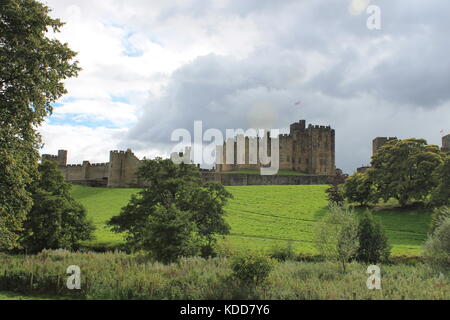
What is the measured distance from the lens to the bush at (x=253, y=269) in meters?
20.0

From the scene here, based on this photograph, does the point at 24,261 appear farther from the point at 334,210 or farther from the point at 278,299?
the point at 334,210

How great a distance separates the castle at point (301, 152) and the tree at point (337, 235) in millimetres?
84638

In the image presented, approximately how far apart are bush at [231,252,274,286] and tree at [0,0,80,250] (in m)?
10.7

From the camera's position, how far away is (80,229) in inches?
1427

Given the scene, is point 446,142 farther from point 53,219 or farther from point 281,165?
point 53,219

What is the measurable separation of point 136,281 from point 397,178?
130 ft

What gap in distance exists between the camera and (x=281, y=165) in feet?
366

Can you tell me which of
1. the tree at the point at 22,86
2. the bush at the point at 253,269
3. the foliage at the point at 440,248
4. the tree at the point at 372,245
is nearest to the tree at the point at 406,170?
the tree at the point at 372,245

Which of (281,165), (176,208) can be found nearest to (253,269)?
(176,208)

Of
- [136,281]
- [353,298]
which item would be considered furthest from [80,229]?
[353,298]

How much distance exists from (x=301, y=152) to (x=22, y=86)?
→ 98.1m

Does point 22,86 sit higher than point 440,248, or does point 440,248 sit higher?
point 22,86

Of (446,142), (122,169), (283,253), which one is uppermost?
(446,142)

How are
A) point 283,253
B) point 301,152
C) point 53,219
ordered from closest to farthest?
point 283,253 → point 53,219 → point 301,152
